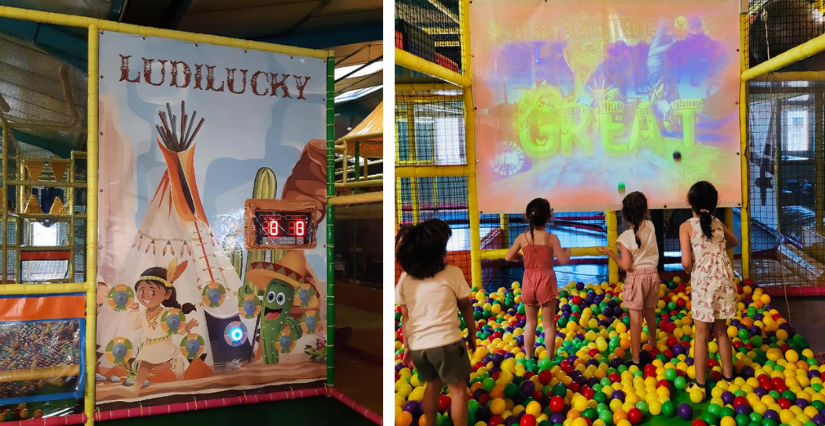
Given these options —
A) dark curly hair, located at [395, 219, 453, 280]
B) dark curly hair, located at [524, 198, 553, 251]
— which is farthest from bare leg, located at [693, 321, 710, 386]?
dark curly hair, located at [395, 219, 453, 280]

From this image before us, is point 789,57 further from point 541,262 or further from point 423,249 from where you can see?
point 423,249

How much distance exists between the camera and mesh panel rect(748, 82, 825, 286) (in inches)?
145

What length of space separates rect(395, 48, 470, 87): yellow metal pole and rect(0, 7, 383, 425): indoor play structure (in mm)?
356

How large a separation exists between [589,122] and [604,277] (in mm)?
1365

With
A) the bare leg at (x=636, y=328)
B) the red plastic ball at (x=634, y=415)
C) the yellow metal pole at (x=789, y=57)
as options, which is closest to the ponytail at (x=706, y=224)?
the bare leg at (x=636, y=328)

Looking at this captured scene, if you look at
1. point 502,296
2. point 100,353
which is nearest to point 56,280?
point 100,353

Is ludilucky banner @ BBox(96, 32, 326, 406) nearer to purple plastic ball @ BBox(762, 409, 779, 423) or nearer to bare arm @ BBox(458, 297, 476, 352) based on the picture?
bare arm @ BBox(458, 297, 476, 352)

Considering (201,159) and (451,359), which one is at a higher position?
(201,159)

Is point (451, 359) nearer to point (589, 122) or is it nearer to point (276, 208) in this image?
point (276, 208)

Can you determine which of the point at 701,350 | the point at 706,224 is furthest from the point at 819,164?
the point at 701,350

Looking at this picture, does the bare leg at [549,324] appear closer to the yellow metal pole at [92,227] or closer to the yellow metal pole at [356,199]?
the yellow metal pole at [356,199]

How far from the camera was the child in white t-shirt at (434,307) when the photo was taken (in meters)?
1.81

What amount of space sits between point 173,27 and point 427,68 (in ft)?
4.53

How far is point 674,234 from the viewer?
4.06 meters
